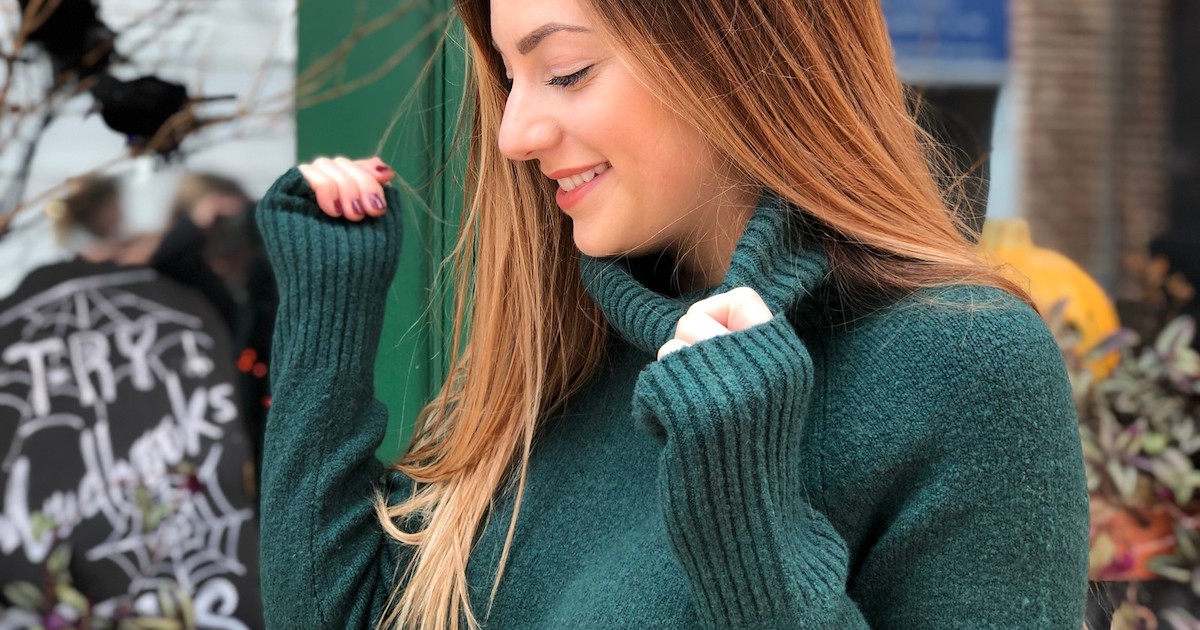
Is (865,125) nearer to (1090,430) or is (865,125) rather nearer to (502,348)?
(502,348)

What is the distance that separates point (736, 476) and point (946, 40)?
2581mm

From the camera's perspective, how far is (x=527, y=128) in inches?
49.2

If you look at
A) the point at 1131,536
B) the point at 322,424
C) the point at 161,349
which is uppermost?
the point at 322,424

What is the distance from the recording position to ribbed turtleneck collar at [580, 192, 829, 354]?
115 centimetres

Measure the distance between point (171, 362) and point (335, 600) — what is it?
4.23 ft

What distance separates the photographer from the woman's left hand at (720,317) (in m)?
1.04

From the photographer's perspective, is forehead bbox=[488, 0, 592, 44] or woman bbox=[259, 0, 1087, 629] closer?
woman bbox=[259, 0, 1087, 629]

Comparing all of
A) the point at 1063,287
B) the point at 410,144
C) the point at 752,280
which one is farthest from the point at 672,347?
the point at 1063,287

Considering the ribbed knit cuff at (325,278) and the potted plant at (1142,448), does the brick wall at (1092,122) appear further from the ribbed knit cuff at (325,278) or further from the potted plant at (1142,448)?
the ribbed knit cuff at (325,278)

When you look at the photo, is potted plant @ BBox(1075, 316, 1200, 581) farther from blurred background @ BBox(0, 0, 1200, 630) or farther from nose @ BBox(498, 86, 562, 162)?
nose @ BBox(498, 86, 562, 162)

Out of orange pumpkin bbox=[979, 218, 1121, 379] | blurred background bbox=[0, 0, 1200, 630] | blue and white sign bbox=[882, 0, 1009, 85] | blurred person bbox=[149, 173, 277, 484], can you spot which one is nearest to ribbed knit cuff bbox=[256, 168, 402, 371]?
blurred background bbox=[0, 0, 1200, 630]

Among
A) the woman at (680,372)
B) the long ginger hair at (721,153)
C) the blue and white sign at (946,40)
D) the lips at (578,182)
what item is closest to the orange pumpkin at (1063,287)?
the blue and white sign at (946,40)

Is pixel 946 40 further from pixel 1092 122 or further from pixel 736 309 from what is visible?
pixel 736 309

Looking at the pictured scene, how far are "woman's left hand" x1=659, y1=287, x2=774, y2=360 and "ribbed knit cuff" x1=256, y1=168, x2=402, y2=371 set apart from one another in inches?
18.8
